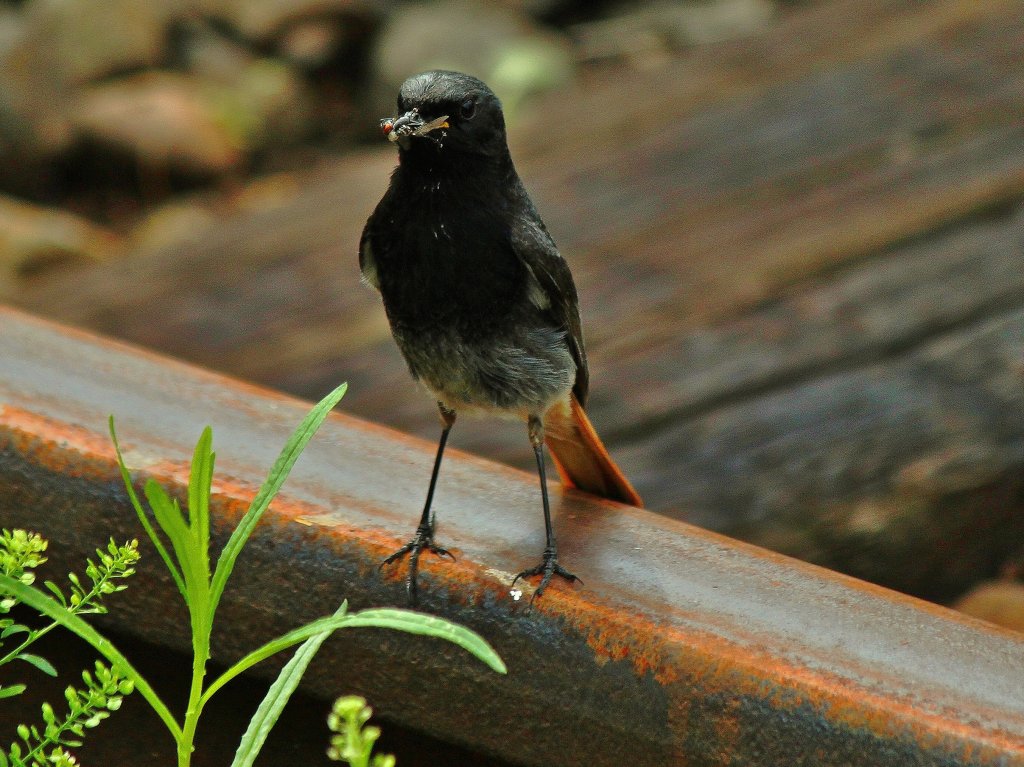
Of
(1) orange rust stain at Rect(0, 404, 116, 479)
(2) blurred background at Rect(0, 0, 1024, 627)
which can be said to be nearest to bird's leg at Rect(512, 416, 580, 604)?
(1) orange rust stain at Rect(0, 404, 116, 479)

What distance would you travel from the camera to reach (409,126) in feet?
9.35

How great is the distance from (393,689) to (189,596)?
15.3 inches

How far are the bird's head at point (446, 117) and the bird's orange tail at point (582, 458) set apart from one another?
65 centimetres

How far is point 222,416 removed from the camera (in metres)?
2.83

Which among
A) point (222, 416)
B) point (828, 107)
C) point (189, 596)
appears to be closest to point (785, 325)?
point (828, 107)

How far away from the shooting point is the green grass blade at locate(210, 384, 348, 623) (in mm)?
2031

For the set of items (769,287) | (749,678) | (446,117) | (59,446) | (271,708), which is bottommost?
(769,287)

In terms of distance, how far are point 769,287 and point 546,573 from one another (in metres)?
2.31

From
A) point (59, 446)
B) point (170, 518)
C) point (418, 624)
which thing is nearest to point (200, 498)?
point (170, 518)

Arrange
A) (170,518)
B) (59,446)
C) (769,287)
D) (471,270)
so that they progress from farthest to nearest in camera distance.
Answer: (769,287) < (471,270) < (59,446) < (170,518)

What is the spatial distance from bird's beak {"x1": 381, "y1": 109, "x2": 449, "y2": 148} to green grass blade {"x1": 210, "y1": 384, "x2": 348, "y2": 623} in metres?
0.89

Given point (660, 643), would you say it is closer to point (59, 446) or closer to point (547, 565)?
point (547, 565)

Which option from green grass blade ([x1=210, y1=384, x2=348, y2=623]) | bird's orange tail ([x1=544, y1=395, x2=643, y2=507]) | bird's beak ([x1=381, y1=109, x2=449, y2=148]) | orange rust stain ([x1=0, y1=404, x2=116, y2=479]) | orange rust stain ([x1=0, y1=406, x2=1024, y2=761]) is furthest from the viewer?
bird's orange tail ([x1=544, y1=395, x2=643, y2=507])

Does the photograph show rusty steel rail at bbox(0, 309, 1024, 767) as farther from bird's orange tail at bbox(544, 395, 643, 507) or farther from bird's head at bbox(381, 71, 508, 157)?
bird's head at bbox(381, 71, 508, 157)
